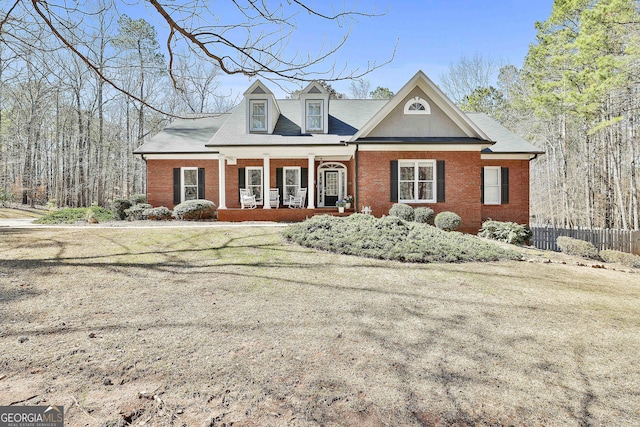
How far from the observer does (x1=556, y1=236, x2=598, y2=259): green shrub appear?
11688 mm

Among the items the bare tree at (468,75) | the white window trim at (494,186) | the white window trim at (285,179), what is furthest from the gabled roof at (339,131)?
the bare tree at (468,75)

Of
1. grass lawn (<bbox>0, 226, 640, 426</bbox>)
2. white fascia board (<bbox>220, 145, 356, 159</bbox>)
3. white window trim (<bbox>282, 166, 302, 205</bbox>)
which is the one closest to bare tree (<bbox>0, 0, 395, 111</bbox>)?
grass lawn (<bbox>0, 226, 640, 426</bbox>)

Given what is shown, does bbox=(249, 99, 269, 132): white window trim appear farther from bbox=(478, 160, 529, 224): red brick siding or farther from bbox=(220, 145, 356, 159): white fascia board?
bbox=(478, 160, 529, 224): red brick siding

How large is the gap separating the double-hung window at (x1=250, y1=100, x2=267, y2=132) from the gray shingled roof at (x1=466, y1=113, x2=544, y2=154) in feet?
35.1

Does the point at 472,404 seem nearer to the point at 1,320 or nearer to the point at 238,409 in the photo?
the point at 238,409

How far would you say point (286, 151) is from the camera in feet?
48.8

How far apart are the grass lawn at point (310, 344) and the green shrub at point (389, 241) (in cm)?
116

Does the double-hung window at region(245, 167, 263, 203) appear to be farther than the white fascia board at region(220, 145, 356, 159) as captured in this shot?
Yes


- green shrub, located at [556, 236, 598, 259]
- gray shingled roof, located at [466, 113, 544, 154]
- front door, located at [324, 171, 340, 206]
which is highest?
gray shingled roof, located at [466, 113, 544, 154]

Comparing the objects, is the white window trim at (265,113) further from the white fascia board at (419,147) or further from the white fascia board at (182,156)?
the white fascia board at (419,147)

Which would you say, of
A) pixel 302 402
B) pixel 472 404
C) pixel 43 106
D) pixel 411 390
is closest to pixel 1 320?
pixel 302 402

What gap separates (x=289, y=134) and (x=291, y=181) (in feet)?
8.45

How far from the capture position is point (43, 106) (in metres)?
24.8

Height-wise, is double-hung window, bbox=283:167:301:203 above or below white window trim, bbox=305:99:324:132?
below
